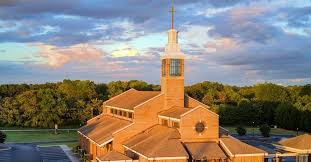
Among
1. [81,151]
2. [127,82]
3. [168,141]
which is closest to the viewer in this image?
[168,141]

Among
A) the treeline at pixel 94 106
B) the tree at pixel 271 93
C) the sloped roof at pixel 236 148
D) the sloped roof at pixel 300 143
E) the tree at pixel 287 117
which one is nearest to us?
the sloped roof at pixel 236 148

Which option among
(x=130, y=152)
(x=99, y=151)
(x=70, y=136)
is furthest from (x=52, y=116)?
(x=130, y=152)

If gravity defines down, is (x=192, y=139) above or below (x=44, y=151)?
above

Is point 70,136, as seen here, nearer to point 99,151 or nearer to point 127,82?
point 99,151

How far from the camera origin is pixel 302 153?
3975 centimetres

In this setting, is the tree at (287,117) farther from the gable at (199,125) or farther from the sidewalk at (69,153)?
the gable at (199,125)

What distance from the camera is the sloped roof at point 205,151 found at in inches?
1352

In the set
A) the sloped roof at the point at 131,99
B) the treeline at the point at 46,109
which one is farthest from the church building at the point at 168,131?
the treeline at the point at 46,109

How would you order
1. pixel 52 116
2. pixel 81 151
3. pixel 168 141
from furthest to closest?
pixel 52 116, pixel 81 151, pixel 168 141

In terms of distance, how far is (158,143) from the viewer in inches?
1405

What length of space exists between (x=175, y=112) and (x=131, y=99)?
11068mm

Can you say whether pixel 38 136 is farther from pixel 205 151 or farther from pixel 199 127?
pixel 205 151

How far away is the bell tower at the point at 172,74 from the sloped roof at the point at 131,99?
103 inches

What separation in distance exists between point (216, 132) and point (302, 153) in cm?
A: 809
